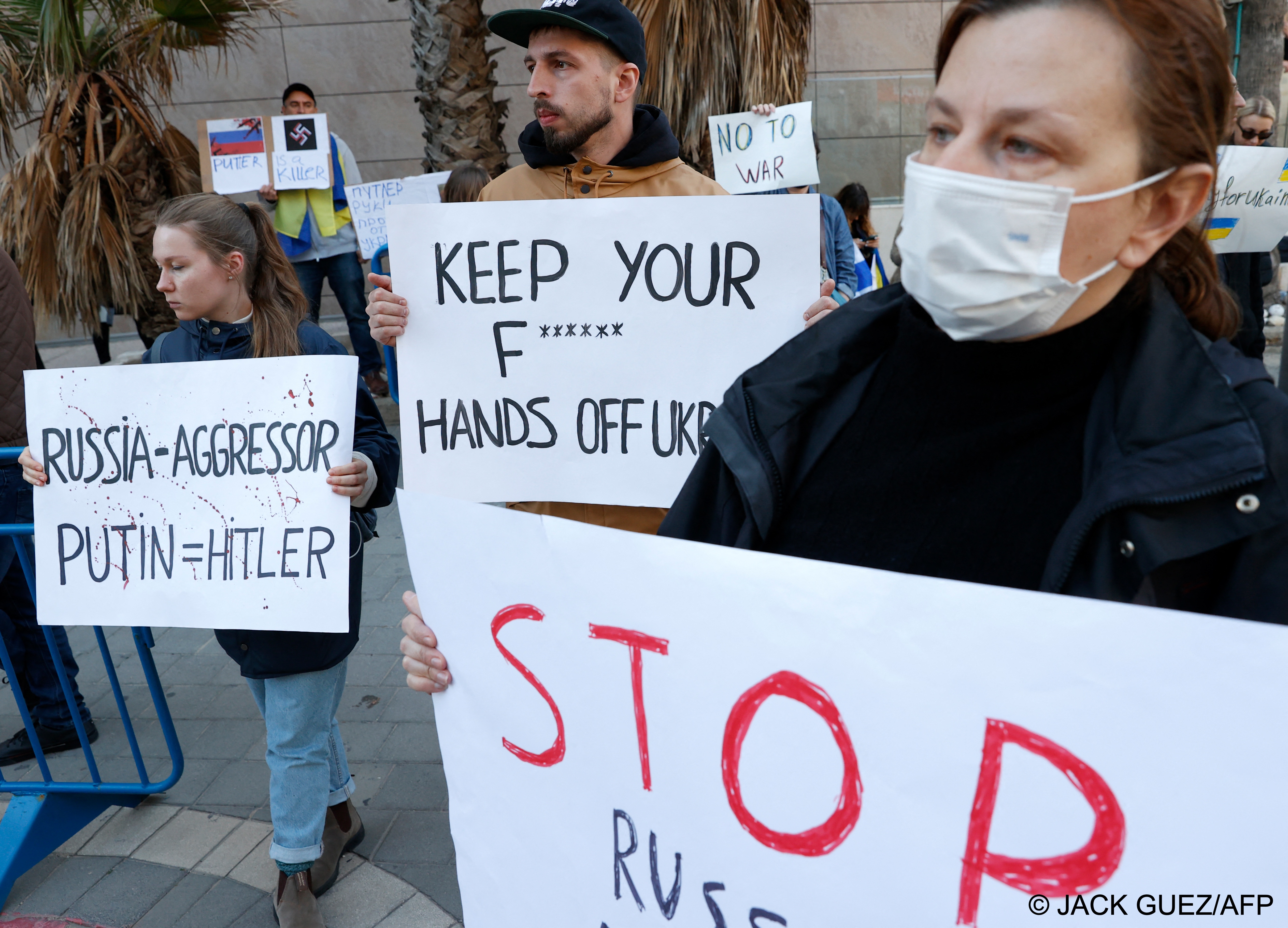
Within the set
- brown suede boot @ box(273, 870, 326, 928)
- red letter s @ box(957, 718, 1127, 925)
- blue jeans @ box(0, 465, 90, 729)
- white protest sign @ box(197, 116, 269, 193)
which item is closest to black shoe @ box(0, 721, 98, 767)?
blue jeans @ box(0, 465, 90, 729)

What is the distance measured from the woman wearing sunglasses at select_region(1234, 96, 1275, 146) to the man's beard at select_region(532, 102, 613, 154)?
4.18 metres

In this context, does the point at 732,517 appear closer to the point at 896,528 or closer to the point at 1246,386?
the point at 896,528

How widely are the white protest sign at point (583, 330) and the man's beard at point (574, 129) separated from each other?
12.8 inches

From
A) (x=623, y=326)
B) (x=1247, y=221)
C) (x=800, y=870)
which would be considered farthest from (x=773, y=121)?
(x=800, y=870)

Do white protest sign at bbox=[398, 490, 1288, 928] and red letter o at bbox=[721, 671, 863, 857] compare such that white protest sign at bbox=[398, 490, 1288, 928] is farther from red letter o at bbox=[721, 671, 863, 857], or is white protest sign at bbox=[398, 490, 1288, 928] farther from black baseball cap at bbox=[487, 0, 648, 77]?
black baseball cap at bbox=[487, 0, 648, 77]

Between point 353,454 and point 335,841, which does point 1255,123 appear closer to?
point 353,454

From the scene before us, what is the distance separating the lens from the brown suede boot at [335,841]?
9.87 ft

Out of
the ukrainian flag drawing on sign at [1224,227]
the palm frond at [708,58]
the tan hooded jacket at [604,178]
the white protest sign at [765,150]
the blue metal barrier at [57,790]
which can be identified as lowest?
the blue metal barrier at [57,790]

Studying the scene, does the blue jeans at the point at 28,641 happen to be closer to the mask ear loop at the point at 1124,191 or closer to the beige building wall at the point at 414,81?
the mask ear loop at the point at 1124,191

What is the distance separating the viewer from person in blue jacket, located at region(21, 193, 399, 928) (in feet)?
8.87

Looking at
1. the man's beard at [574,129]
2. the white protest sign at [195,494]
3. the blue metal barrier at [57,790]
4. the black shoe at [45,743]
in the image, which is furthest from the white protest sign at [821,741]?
the black shoe at [45,743]

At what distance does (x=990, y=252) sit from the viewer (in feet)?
3.92

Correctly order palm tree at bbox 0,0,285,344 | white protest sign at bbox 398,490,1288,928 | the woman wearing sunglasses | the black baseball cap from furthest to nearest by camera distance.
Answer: palm tree at bbox 0,0,285,344 → the woman wearing sunglasses → the black baseball cap → white protest sign at bbox 398,490,1288,928

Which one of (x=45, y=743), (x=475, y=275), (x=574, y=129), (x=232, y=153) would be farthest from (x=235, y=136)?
(x=475, y=275)
